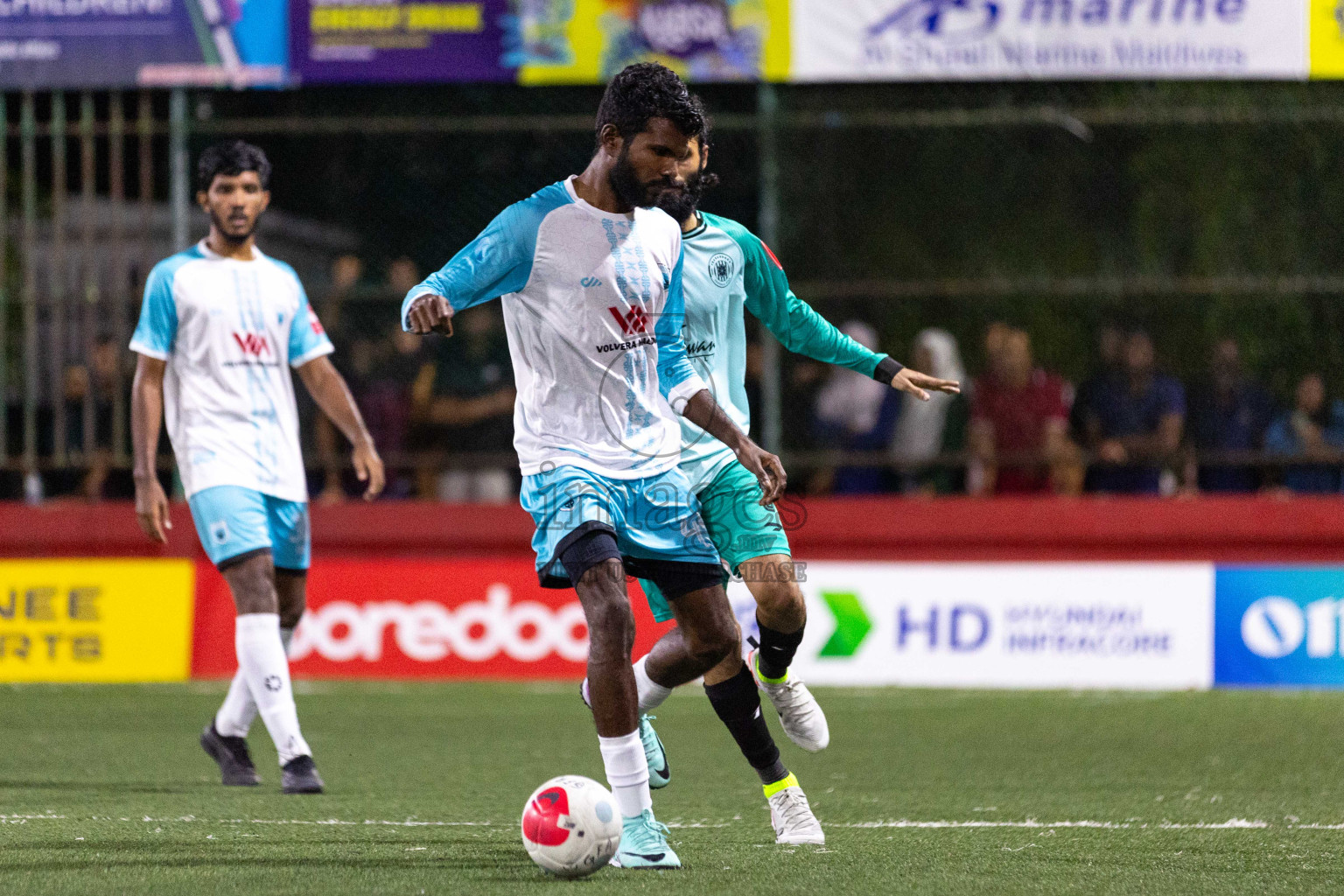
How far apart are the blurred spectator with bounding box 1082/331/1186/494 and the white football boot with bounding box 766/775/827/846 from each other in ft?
20.4

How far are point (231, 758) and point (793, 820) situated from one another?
252 cm

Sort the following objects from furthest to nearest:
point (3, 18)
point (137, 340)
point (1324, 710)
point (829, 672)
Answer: point (3, 18) < point (829, 672) < point (1324, 710) < point (137, 340)

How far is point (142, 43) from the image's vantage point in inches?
456

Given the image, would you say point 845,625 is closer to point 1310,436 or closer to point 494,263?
point 1310,436

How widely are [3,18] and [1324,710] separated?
28.5 feet

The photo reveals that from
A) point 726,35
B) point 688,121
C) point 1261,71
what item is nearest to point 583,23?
point 726,35

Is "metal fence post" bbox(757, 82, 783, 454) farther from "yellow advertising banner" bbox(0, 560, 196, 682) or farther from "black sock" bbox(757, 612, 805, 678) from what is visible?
"black sock" bbox(757, 612, 805, 678)

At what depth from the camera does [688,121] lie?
4770mm

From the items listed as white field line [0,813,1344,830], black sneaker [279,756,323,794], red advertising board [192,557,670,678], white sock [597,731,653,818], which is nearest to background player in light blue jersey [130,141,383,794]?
black sneaker [279,756,323,794]

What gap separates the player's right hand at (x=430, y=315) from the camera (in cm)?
442

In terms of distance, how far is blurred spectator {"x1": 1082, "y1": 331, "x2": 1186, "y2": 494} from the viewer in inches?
438

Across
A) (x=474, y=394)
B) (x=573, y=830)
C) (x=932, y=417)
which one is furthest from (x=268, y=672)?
(x=932, y=417)

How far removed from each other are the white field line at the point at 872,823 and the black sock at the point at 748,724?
0.43m

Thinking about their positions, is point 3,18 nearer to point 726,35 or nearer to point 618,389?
point 726,35
